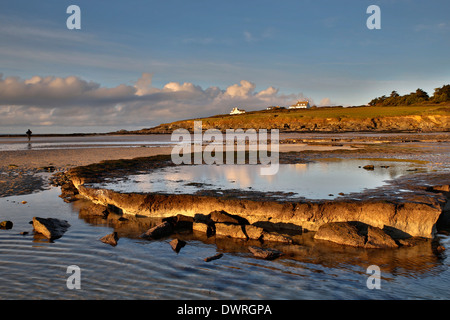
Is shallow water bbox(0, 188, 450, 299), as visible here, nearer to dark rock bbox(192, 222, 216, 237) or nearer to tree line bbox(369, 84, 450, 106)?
dark rock bbox(192, 222, 216, 237)

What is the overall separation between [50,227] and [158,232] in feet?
10.8

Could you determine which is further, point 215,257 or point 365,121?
point 365,121

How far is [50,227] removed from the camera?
10.6 m

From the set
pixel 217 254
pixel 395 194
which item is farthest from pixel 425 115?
pixel 217 254

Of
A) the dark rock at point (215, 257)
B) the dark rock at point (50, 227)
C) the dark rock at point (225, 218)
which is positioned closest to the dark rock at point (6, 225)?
the dark rock at point (50, 227)

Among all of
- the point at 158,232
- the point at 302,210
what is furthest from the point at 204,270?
the point at 302,210

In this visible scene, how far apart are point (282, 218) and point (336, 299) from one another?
440cm

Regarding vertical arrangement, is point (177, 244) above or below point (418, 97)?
below

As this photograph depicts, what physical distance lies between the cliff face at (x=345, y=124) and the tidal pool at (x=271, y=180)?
75.6 m

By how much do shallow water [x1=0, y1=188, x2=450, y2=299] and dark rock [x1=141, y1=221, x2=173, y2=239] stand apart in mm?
321

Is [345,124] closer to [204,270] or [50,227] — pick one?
[50,227]

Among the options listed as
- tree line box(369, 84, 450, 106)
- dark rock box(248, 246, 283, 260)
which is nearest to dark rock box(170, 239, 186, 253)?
dark rock box(248, 246, 283, 260)

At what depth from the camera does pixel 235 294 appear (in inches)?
267

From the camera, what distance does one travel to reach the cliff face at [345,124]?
92062 mm
